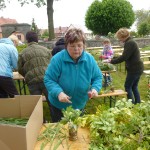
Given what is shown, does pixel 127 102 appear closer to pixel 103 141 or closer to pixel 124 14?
pixel 103 141

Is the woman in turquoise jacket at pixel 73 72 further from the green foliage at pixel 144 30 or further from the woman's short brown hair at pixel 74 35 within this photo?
the green foliage at pixel 144 30

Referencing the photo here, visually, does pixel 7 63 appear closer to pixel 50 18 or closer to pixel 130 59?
pixel 130 59

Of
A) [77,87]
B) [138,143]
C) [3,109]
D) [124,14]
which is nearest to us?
[138,143]

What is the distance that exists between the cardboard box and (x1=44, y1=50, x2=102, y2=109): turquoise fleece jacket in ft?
1.16

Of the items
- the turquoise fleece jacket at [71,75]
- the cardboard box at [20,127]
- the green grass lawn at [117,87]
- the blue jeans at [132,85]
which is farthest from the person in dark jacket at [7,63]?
the blue jeans at [132,85]

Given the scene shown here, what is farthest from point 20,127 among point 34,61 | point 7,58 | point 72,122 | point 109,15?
point 109,15

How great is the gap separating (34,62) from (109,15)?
1518cm

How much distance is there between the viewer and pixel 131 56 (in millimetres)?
4676

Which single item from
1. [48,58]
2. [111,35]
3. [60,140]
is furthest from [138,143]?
[111,35]

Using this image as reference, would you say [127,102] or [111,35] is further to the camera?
[111,35]

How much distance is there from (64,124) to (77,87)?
71 cm

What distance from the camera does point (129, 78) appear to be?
4.90m

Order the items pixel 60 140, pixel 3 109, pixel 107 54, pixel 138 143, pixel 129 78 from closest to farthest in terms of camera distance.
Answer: pixel 138 143 → pixel 60 140 → pixel 3 109 → pixel 129 78 → pixel 107 54

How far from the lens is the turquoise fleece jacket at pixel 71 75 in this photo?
245 centimetres
